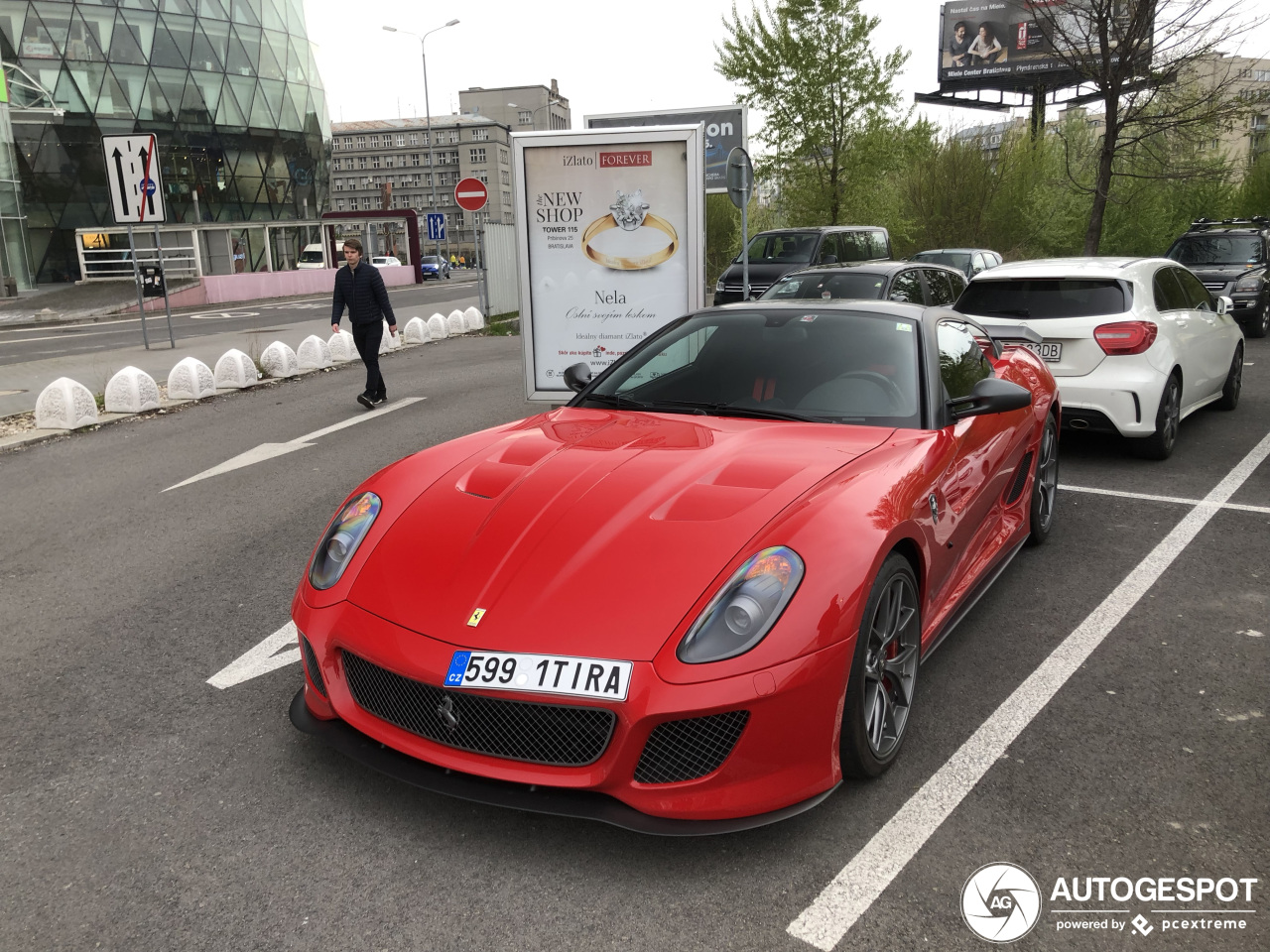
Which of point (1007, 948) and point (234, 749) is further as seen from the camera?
point (234, 749)

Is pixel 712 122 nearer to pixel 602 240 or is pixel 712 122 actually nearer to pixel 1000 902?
pixel 602 240

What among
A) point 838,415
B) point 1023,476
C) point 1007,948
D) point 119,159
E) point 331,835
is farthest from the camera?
point 119,159

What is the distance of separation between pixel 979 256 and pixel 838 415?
56.2 feet

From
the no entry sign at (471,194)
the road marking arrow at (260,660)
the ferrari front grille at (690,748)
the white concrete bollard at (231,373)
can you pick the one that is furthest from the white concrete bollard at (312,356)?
the ferrari front grille at (690,748)

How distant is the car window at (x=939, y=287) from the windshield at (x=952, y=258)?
7837mm

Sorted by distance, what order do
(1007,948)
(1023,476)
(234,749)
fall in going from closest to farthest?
1. (1007,948)
2. (234,749)
3. (1023,476)

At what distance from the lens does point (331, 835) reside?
111 inches

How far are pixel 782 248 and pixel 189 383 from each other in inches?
421

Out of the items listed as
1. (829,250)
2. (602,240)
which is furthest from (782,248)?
(602,240)

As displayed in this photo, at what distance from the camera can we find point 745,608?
8.71 feet

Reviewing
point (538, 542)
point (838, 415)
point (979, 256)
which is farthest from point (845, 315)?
point (979, 256)

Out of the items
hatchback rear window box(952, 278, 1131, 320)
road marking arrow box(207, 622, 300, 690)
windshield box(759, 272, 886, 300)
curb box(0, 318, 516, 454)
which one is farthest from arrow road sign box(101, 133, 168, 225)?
road marking arrow box(207, 622, 300, 690)

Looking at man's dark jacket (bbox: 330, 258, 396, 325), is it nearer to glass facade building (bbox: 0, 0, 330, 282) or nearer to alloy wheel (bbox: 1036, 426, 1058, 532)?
alloy wheel (bbox: 1036, 426, 1058, 532)

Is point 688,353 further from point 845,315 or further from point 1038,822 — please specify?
point 1038,822
